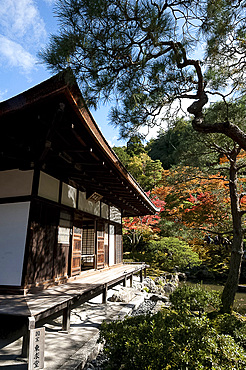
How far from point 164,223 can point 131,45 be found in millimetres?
11452

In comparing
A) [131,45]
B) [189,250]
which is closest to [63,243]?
[131,45]

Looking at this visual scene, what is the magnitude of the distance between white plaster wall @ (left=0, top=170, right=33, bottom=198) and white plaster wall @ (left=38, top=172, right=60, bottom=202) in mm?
220

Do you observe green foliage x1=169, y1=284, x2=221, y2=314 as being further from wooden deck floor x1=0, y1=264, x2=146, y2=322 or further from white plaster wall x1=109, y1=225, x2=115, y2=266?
white plaster wall x1=109, y1=225, x2=115, y2=266

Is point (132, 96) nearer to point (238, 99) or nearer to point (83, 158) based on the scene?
point (83, 158)

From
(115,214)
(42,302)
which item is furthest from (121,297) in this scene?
(115,214)

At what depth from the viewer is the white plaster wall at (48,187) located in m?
4.52

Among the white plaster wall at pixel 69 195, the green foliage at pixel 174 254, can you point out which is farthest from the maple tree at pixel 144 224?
the white plaster wall at pixel 69 195

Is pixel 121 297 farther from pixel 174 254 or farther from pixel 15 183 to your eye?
pixel 174 254

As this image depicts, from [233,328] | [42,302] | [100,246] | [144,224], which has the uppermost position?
[144,224]

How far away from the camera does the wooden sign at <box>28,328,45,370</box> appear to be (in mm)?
2324

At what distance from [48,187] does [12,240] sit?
124cm

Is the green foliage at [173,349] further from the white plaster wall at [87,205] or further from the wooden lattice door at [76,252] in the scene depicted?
the white plaster wall at [87,205]

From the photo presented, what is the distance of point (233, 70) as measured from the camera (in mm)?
4605

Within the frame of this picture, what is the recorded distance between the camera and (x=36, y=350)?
2.37 m
